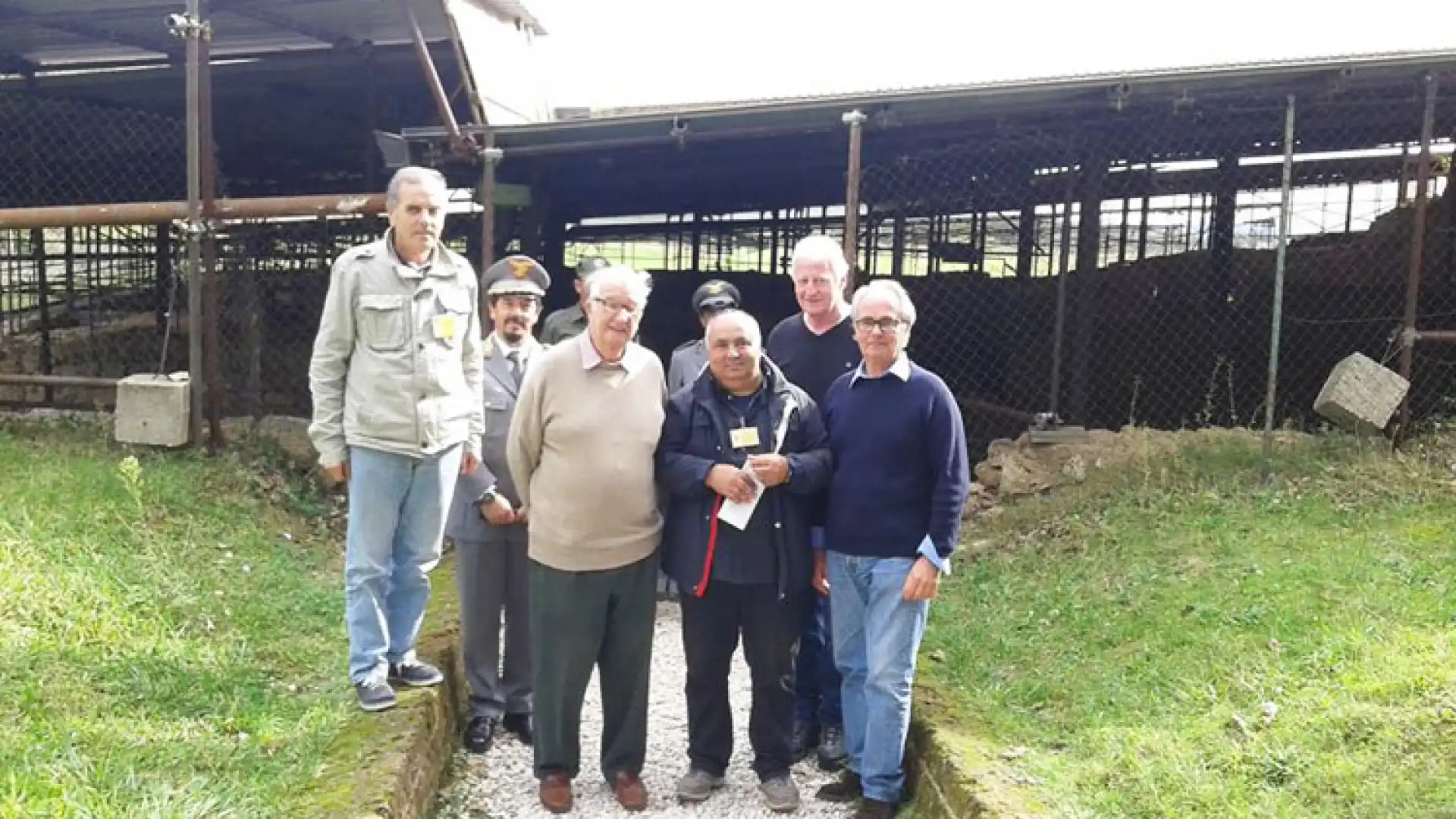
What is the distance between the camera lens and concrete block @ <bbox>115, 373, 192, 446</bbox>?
240 inches

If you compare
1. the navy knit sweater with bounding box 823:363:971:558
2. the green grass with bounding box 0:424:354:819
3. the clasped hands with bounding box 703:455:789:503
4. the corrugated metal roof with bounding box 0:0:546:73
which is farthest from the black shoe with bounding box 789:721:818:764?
the corrugated metal roof with bounding box 0:0:546:73

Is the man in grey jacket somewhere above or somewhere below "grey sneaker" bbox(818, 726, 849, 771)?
above

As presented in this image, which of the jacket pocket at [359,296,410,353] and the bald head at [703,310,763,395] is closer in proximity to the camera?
the bald head at [703,310,763,395]

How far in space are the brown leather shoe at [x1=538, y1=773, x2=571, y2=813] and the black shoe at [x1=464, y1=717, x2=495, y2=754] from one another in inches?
20.2

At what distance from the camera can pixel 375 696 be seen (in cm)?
377

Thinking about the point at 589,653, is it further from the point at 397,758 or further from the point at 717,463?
the point at 717,463

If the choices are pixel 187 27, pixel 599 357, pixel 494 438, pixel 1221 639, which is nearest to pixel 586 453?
pixel 599 357

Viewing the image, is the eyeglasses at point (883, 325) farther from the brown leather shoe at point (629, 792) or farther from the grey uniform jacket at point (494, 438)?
the brown leather shoe at point (629, 792)

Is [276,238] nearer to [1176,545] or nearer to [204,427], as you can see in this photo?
[204,427]

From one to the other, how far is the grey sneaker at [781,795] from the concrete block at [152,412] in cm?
412

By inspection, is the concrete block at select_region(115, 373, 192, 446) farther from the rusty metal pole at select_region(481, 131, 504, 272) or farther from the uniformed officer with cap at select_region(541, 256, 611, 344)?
the uniformed officer with cap at select_region(541, 256, 611, 344)

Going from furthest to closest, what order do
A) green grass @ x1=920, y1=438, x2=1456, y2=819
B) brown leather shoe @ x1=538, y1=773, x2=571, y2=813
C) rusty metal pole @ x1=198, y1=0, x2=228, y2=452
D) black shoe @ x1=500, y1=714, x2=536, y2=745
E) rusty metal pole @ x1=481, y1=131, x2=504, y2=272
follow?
1. rusty metal pole @ x1=481, y1=131, x2=504, y2=272
2. rusty metal pole @ x1=198, y1=0, x2=228, y2=452
3. black shoe @ x1=500, y1=714, x2=536, y2=745
4. brown leather shoe @ x1=538, y1=773, x2=571, y2=813
5. green grass @ x1=920, y1=438, x2=1456, y2=819

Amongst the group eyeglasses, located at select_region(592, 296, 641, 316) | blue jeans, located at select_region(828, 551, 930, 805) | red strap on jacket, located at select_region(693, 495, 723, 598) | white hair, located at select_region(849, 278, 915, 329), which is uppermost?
white hair, located at select_region(849, 278, 915, 329)

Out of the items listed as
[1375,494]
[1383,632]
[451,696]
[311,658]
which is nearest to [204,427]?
[311,658]
